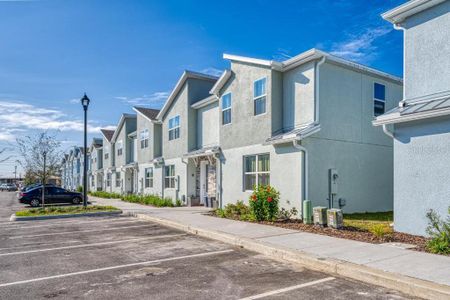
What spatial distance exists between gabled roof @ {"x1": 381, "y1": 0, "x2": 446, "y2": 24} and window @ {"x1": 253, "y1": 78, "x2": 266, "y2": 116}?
592cm

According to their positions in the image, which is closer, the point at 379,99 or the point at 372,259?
the point at 372,259

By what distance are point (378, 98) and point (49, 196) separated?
24.0 metres

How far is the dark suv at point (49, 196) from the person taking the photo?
26328mm

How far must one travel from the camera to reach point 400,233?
9.63 metres

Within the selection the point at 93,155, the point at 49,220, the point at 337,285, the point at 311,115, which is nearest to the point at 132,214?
the point at 49,220

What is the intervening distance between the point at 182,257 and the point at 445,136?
7070 millimetres

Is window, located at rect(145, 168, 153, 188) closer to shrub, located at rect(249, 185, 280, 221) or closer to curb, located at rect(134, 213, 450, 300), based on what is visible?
shrub, located at rect(249, 185, 280, 221)

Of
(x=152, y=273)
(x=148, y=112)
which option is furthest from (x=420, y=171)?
(x=148, y=112)

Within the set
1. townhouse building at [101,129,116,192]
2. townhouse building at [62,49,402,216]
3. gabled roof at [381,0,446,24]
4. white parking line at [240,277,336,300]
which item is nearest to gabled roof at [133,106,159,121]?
townhouse building at [62,49,402,216]

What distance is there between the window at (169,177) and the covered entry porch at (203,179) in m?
2.49

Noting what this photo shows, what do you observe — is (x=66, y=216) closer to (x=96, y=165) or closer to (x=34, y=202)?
(x=34, y=202)

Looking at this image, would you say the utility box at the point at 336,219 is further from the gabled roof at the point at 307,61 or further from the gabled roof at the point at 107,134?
the gabled roof at the point at 107,134

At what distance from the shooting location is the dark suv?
86.4ft

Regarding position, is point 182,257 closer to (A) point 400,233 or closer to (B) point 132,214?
(A) point 400,233
